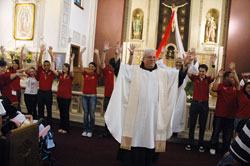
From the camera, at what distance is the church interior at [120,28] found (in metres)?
8.66

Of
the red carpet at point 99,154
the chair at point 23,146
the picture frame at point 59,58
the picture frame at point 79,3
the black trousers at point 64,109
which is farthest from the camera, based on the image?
the picture frame at point 79,3

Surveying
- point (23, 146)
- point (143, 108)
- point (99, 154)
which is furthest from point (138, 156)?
point (23, 146)

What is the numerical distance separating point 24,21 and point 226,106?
8.13m

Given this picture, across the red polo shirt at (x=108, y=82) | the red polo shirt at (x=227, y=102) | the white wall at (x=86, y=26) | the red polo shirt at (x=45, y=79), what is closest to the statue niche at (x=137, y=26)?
the white wall at (x=86, y=26)

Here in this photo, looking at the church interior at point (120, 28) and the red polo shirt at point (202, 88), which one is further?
the church interior at point (120, 28)

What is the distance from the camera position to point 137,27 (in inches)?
474

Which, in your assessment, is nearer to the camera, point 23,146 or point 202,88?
point 23,146

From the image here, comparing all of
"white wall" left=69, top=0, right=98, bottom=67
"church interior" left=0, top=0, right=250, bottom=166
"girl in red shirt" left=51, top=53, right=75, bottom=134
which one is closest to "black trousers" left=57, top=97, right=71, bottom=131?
"girl in red shirt" left=51, top=53, right=75, bottom=134

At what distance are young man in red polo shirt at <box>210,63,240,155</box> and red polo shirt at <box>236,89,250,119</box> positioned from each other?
8.8 inches

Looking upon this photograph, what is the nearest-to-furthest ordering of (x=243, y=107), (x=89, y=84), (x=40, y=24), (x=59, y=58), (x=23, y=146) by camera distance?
(x=23, y=146), (x=243, y=107), (x=89, y=84), (x=59, y=58), (x=40, y=24)

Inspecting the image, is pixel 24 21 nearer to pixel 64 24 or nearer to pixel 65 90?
pixel 64 24

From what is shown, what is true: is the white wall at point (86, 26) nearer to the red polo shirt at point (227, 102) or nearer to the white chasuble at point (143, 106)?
the red polo shirt at point (227, 102)

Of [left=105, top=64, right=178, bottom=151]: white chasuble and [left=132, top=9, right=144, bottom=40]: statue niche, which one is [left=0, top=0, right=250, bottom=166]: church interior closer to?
[left=132, top=9, right=144, bottom=40]: statue niche

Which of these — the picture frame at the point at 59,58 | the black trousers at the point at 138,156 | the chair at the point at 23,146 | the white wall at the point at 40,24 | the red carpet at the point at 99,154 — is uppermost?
the white wall at the point at 40,24
